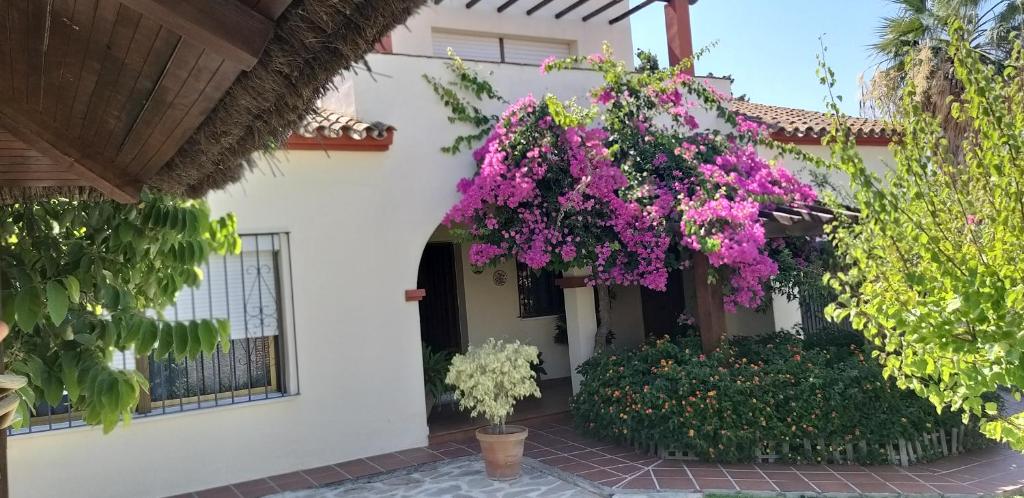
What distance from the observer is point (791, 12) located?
9.69 metres

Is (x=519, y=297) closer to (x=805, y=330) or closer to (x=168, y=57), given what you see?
(x=805, y=330)

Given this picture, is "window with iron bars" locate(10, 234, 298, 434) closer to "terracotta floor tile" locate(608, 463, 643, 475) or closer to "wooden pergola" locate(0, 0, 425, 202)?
"terracotta floor tile" locate(608, 463, 643, 475)

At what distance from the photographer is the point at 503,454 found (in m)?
6.48

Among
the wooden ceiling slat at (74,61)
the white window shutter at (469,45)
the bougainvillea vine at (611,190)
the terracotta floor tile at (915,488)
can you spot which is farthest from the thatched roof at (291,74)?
the white window shutter at (469,45)

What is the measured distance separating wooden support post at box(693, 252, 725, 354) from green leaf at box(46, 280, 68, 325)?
20.5ft

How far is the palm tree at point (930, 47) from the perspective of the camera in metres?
10.7

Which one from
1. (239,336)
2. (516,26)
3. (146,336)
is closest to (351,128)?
(239,336)

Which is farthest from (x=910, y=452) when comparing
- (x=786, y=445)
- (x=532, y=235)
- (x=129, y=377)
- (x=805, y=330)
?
(x=129, y=377)

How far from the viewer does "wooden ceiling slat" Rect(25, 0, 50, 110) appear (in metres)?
1.96

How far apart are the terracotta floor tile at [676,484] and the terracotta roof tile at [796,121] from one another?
4779 millimetres

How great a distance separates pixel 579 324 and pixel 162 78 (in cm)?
732

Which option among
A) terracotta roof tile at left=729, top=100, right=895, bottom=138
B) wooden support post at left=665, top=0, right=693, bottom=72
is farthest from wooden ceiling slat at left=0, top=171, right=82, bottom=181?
wooden support post at left=665, top=0, right=693, bottom=72

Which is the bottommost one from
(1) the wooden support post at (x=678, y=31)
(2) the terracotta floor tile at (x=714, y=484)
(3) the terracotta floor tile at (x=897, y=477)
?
(3) the terracotta floor tile at (x=897, y=477)

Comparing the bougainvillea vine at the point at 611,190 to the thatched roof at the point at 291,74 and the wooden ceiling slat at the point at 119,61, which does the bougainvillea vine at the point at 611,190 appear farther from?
the wooden ceiling slat at the point at 119,61
